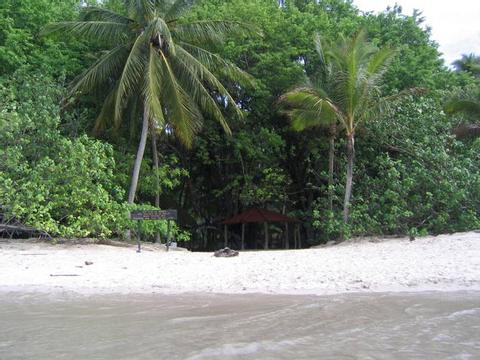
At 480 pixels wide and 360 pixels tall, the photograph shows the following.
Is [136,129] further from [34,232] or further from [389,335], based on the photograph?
[389,335]

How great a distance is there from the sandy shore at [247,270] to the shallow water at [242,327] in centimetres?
83

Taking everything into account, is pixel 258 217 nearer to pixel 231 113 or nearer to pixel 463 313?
pixel 231 113

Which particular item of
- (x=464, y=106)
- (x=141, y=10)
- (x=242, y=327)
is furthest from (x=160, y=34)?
(x=242, y=327)

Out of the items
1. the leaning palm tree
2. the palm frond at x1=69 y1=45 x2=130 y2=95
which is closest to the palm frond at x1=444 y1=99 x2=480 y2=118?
the leaning palm tree

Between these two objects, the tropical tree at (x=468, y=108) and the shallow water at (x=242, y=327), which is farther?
the tropical tree at (x=468, y=108)

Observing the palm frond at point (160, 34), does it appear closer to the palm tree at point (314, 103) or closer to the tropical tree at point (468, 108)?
the palm tree at point (314, 103)

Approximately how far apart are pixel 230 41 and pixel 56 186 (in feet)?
31.9

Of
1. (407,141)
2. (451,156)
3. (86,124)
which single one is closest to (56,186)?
(86,124)

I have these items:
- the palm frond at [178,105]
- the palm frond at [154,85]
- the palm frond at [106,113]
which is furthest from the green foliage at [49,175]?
the palm frond at [178,105]

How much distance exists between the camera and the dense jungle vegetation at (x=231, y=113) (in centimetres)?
1447

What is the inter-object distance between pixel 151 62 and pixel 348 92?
657 centimetres

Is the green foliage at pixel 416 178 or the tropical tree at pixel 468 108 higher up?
the tropical tree at pixel 468 108

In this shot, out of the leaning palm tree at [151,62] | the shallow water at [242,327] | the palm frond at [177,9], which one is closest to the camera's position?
the shallow water at [242,327]

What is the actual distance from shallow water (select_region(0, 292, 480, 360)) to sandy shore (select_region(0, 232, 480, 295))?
0.83m
